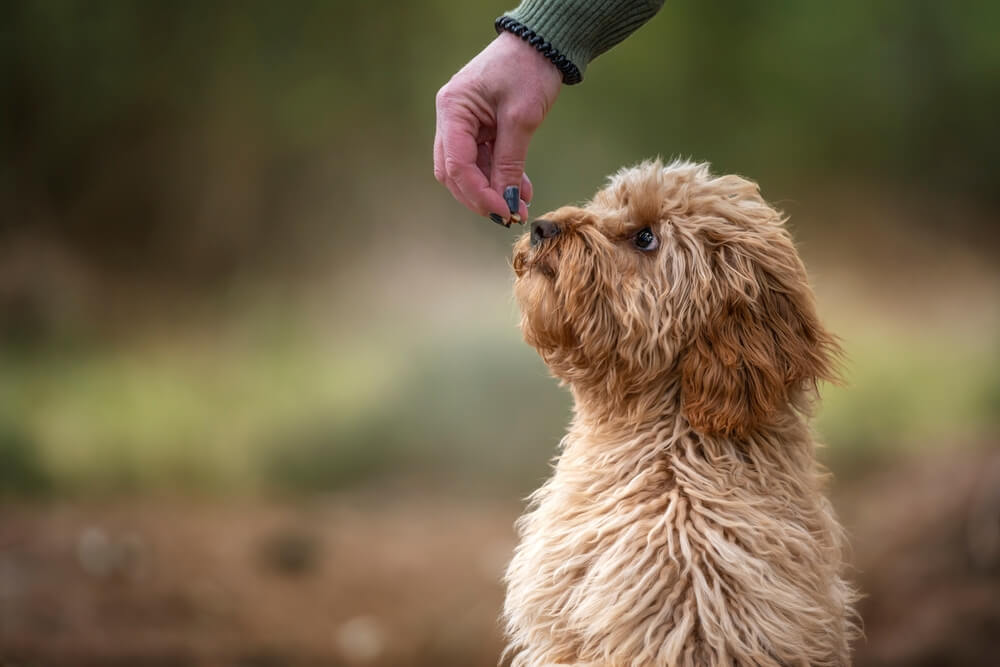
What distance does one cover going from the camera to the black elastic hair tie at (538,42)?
2.32 meters

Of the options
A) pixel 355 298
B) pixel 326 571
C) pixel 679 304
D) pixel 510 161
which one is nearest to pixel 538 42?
pixel 510 161

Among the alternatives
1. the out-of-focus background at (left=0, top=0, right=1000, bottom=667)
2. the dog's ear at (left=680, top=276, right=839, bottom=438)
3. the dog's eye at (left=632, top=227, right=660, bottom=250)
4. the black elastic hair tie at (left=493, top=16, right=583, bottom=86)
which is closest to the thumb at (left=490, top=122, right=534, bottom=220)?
the black elastic hair tie at (left=493, top=16, right=583, bottom=86)

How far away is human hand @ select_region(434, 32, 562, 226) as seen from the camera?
2291mm

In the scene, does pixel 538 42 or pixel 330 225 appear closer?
pixel 538 42

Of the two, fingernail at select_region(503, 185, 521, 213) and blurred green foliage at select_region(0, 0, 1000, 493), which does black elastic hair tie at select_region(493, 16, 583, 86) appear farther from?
blurred green foliage at select_region(0, 0, 1000, 493)

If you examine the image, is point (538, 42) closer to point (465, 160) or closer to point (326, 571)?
point (465, 160)

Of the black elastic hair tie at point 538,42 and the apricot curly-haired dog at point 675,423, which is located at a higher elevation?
the black elastic hair tie at point 538,42

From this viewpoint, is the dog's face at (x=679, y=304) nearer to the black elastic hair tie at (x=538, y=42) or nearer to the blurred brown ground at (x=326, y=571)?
the black elastic hair tie at (x=538, y=42)

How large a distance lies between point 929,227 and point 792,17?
4.02 feet

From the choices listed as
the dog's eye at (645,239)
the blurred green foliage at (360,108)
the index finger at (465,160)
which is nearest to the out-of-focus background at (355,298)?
the blurred green foliage at (360,108)

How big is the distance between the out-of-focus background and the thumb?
2.51 metres

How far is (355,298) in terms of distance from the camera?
5066 mm

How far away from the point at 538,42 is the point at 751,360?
896 millimetres

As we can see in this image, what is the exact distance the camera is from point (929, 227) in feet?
16.1
